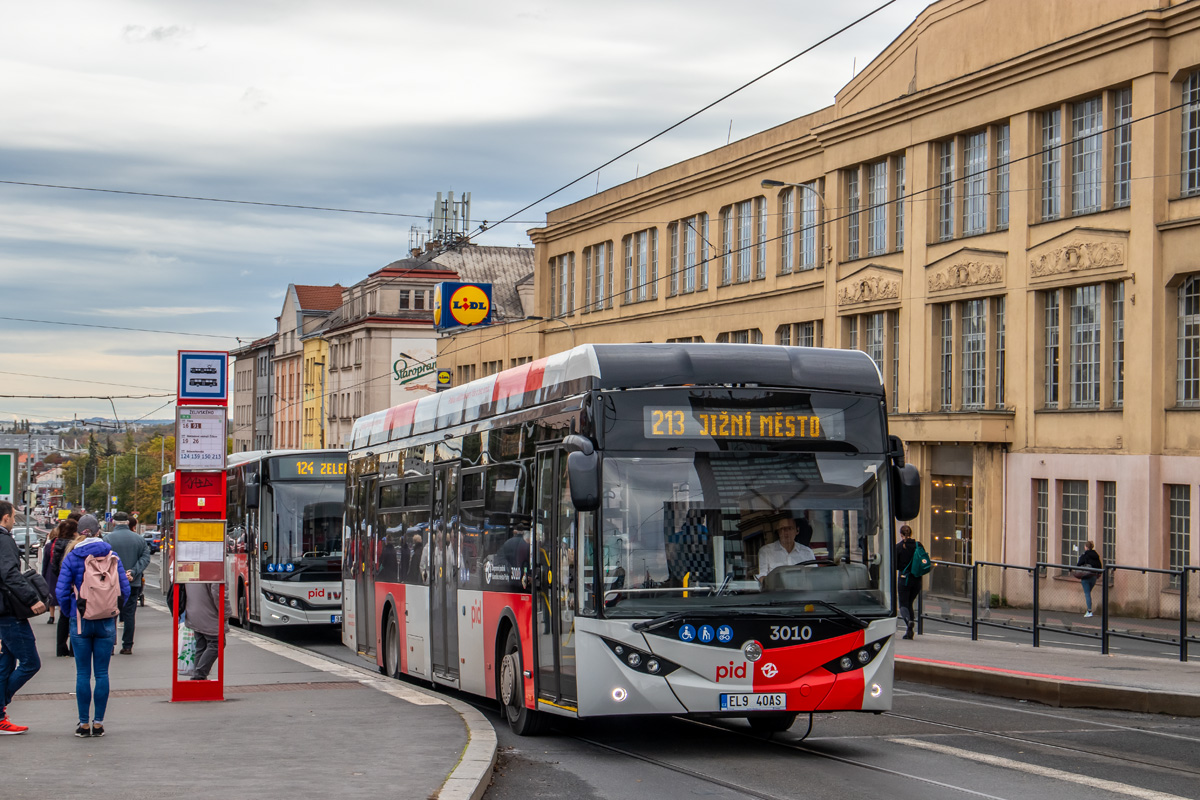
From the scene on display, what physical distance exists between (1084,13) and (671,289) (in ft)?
72.7

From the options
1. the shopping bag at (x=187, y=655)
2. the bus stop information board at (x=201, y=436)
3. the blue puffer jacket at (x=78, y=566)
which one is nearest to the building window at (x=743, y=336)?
the shopping bag at (x=187, y=655)

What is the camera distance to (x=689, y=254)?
5238cm

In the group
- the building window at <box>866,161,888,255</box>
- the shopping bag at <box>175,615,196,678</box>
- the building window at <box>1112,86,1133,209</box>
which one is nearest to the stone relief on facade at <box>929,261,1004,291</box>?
the building window at <box>866,161,888,255</box>

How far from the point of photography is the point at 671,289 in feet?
176

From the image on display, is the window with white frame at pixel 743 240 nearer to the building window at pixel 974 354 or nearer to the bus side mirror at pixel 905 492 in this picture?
the building window at pixel 974 354

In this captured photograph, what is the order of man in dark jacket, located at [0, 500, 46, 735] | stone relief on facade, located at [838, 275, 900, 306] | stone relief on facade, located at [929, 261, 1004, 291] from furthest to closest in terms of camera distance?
stone relief on facade, located at [838, 275, 900, 306] < stone relief on facade, located at [929, 261, 1004, 291] < man in dark jacket, located at [0, 500, 46, 735]

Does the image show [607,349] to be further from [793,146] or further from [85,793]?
[793,146]

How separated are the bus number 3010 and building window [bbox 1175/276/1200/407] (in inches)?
856

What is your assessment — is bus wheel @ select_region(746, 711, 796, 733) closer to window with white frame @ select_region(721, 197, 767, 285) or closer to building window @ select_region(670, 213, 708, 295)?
window with white frame @ select_region(721, 197, 767, 285)

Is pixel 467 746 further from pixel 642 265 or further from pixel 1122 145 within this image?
pixel 642 265

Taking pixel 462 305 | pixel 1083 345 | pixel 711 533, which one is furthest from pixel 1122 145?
pixel 462 305

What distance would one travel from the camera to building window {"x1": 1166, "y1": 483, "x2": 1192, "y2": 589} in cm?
3077

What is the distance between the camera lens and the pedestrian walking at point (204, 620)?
15.0 meters

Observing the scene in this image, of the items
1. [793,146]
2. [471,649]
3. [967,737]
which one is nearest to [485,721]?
[471,649]
